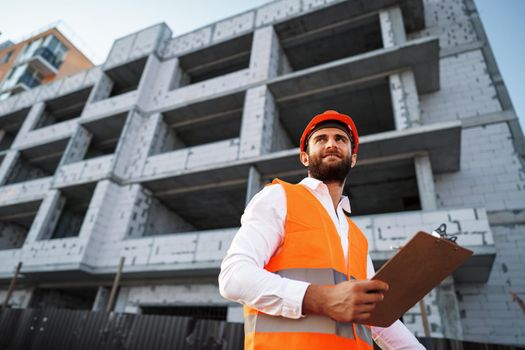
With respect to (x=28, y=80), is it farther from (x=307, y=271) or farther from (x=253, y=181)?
(x=307, y=271)

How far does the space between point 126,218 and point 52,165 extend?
31.9 feet

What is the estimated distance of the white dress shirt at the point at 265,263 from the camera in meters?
1.18

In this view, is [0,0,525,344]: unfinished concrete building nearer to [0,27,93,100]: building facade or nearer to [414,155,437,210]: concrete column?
[414,155,437,210]: concrete column

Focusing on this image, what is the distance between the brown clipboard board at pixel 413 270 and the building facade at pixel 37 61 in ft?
96.5

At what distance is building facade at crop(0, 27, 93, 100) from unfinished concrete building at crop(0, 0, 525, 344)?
40.8ft

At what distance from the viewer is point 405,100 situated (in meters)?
8.73

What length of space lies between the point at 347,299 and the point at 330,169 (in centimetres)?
93

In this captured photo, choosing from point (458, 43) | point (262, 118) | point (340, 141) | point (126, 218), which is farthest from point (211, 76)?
point (340, 141)

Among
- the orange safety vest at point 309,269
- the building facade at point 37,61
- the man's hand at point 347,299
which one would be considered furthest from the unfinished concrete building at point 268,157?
the building facade at point 37,61

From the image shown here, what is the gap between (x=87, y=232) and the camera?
9.98 meters

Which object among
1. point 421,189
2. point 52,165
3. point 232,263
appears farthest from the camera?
point 52,165

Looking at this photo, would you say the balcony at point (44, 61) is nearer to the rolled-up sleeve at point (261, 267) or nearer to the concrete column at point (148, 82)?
the concrete column at point (148, 82)

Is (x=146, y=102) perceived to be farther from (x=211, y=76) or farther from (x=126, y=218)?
(x=126, y=218)

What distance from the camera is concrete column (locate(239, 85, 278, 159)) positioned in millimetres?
9758
